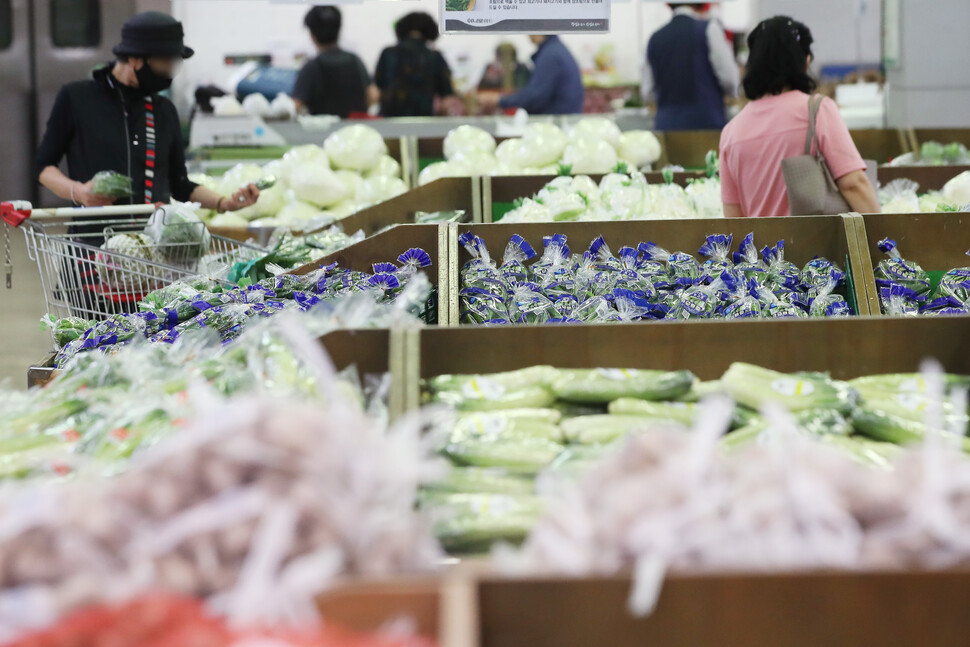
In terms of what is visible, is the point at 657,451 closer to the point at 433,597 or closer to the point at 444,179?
the point at 433,597

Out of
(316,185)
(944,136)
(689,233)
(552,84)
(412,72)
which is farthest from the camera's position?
(412,72)

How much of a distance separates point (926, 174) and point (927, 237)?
2045 millimetres

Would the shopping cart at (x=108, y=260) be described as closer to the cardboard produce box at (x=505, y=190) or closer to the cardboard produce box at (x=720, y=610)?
the cardboard produce box at (x=505, y=190)

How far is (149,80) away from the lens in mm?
4102

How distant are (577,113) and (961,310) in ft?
15.3

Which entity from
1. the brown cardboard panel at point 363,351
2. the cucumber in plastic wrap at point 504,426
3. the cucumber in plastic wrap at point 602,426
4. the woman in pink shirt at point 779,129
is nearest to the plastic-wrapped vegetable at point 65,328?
the brown cardboard panel at point 363,351

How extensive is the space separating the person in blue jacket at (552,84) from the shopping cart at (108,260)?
362 cm

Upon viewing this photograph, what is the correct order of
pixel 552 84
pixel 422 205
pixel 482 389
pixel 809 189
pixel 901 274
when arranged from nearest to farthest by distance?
1. pixel 482 389
2. pixel 901 274
3. pixel 809 189
4. pixel 422 205
5. pixel 552 84

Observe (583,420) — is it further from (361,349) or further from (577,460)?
(361,349)

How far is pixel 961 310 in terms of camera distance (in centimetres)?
237

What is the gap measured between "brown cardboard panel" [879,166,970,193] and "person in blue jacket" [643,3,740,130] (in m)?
1.93

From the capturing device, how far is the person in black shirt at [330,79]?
7184 millimetres

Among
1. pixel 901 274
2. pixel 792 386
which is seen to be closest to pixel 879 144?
pixel 901 274

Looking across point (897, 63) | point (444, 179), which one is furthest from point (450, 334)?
point (897, 63)
